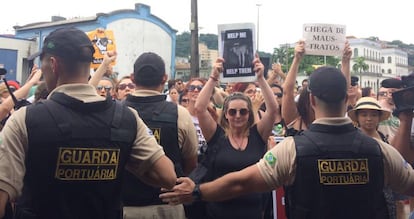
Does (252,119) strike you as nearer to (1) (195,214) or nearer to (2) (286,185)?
(1) (195,214)

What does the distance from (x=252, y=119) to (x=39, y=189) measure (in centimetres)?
252

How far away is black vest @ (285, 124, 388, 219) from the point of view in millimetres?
2773

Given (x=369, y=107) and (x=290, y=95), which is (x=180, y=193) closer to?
(x=290, y=95)

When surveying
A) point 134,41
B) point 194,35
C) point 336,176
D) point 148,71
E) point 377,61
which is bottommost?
point 336,176

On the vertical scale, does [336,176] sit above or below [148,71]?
below

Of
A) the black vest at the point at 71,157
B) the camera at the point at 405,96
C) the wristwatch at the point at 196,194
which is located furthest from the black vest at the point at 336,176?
the black vest at the point at 71,157

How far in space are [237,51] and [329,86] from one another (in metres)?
1.85

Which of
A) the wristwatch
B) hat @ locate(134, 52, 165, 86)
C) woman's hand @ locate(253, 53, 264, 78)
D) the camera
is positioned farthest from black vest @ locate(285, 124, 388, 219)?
woman's hand @ locate(253, 53, 264, 78)

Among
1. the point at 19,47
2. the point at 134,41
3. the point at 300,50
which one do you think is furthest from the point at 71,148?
the point at 134,41

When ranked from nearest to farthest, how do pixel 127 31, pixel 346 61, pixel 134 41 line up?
pixel 346 61
pixel 127 31
pixel 134 41

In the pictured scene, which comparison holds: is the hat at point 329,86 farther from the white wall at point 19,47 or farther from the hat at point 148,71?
the white wall at point 19,47

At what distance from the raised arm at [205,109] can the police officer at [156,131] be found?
1.29ft

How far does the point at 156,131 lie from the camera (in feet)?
12.4

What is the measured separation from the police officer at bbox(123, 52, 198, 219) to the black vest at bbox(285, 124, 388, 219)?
1269 millimetres
